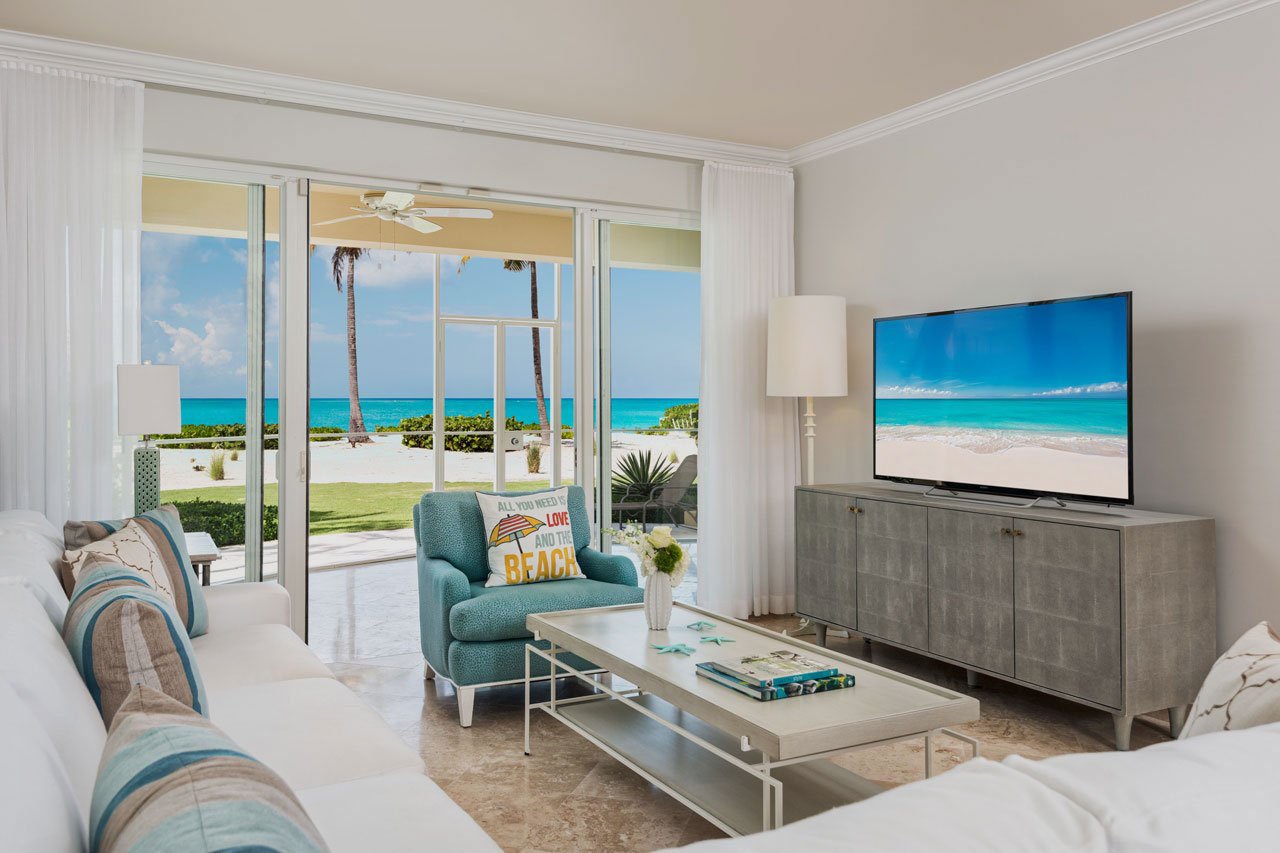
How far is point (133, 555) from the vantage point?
2.86 meters

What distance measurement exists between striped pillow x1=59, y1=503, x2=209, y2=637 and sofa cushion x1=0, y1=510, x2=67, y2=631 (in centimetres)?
8

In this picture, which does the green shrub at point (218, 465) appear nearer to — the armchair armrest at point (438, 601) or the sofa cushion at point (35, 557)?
the armchair armrest at point (438, 601)

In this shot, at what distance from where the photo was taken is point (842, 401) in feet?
17.9

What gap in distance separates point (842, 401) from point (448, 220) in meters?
3.82

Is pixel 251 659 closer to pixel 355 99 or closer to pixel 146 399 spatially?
pixel 146 399

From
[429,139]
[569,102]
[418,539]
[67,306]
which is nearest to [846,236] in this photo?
[569,102]

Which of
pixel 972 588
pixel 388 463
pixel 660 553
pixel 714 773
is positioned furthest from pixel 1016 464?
pixel 388 463

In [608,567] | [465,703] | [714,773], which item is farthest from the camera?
[608,567]

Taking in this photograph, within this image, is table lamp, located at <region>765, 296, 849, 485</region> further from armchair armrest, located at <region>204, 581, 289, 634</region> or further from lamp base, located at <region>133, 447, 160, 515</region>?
lamp base, located at <region>133, 447, 160, 515</region>

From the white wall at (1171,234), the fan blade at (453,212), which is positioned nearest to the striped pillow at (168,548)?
the fan blade at (453,212)

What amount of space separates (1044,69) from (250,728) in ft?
13.6

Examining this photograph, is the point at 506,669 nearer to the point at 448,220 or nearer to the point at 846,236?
the point at 846,236

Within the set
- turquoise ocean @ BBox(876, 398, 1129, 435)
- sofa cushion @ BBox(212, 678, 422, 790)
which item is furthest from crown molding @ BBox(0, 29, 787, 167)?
sofa cushion @ BBox(212, 678, 422, 790)

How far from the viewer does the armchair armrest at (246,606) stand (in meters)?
3.42
